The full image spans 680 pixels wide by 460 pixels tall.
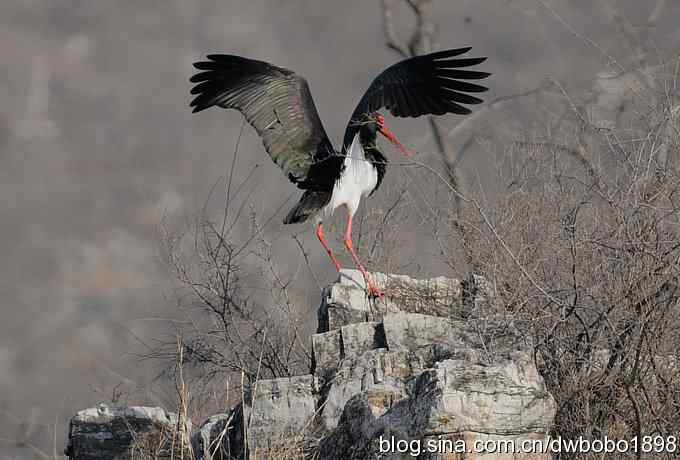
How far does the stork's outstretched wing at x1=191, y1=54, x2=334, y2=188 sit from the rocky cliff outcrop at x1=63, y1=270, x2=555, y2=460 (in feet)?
4.27

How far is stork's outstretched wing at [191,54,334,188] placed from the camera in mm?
8352

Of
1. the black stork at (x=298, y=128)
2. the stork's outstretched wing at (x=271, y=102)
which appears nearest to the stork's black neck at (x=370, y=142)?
the black stork at (x=298, y=128)

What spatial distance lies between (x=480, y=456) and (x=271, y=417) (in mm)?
1548

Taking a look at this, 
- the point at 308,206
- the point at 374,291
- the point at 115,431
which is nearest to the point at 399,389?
the point at 374,291

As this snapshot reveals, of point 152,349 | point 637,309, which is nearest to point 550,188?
point 637,309

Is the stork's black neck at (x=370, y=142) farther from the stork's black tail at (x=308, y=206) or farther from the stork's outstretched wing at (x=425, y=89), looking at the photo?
the stork's black tail at (x=308, y=206)

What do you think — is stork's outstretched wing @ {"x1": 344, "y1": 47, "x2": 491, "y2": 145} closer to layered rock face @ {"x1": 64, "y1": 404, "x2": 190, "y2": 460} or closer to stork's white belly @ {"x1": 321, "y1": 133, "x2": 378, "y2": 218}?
stork's white belly @ {"x1": 321, "y1": 133, "x2": 378, "y2": 218}

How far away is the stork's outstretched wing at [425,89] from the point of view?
7.96m

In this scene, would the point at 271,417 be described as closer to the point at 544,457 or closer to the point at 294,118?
the point at 544,457

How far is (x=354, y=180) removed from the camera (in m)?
8.39

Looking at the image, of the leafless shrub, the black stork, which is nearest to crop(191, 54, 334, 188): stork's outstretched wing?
the black stork

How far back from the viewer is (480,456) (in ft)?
15.2

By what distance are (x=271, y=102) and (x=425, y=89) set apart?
112 centimetres

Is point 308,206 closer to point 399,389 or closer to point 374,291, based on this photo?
point 374,291
